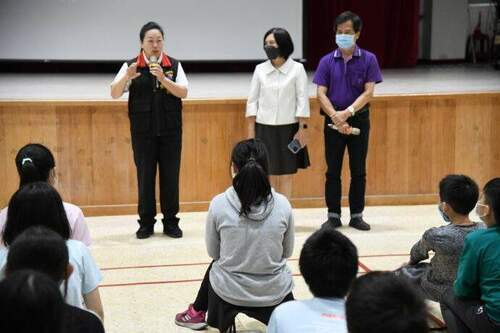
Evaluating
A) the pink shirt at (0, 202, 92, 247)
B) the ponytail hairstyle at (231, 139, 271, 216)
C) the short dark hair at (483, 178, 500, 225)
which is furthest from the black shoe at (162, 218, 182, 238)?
the short dark hair at (483, 178, 500, 225)

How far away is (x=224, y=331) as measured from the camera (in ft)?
11.6

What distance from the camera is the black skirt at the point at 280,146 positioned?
5605 millimetres

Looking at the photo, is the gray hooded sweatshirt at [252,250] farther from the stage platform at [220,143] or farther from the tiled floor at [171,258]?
the stage platform at [220,143]

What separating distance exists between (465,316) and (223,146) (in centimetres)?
328

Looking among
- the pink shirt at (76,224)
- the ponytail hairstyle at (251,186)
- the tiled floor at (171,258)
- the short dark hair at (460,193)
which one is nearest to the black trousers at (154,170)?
the tiled floor at (171,258)

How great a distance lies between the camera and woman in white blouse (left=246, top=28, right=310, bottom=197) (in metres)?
5.53

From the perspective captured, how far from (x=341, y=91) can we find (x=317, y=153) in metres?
0.92

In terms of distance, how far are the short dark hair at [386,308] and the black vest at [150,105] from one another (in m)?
3.62

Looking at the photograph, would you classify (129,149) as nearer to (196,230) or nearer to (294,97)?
(196,230)

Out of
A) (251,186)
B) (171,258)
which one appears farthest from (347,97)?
(251,186)

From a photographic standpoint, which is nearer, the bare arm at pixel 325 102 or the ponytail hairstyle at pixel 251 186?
the ponytail hairstyle at pixel 251 186

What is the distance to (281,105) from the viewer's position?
18.2 ft

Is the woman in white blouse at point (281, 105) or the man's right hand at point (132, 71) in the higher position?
the man's right hand at point (132, 71)

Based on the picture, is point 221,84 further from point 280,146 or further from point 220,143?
point 280,146
